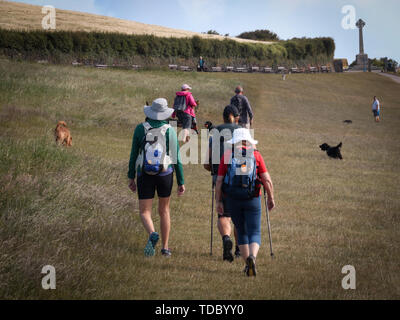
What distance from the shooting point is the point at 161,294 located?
631 centimetres

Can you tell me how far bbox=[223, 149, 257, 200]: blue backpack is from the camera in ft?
21.8

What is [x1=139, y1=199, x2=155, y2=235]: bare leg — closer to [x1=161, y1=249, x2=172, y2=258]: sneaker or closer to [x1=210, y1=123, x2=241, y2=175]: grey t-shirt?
[x1=161, y1=249, x2=172, y2=258]: sneaker

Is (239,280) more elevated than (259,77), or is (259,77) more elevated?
(259,77)

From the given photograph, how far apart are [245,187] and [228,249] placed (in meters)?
1.43

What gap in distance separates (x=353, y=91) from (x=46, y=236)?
52.0m

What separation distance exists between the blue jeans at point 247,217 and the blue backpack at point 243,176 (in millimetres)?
99

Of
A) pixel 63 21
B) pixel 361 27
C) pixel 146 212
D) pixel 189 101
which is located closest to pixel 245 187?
pixel 146 212

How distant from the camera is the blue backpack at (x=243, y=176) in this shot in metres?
6.64

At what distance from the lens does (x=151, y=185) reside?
7449 millimetres

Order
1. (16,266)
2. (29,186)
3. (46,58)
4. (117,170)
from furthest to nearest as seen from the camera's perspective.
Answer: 1. (46,58)
2. (117,170)
3. (29,186)
4. (16,266)

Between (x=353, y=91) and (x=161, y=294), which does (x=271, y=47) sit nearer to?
(x=353, y=91)

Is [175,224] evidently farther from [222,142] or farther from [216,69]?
[216,69]
